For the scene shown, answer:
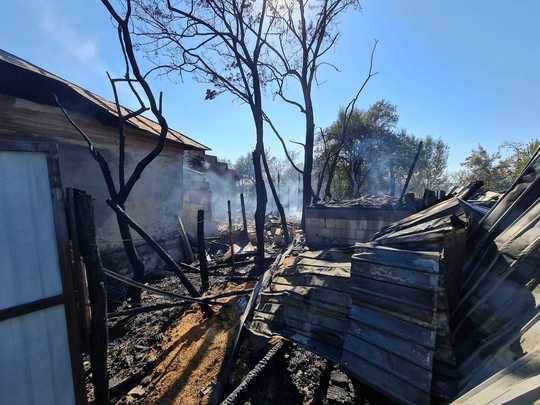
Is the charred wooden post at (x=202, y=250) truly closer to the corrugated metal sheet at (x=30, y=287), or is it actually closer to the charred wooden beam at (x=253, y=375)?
the charred wooden beam at (x=253, y=375)

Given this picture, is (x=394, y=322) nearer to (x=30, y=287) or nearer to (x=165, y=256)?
(x=30, y=287)

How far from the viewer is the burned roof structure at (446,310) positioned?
2.04m

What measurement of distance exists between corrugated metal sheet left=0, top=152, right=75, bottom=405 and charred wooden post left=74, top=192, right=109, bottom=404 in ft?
1.58

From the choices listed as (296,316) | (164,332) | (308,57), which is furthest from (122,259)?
(308,57)

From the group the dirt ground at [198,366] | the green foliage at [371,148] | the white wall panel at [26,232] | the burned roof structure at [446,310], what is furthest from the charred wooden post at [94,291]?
the green foliage at [371,148]

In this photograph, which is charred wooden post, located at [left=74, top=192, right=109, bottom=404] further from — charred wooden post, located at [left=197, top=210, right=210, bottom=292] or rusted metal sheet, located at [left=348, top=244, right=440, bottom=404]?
charred wooden post, located at [left=197, top=210, right=210, bottom=292]

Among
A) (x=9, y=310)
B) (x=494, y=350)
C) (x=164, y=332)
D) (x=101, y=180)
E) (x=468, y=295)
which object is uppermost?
(x=101, y=180)

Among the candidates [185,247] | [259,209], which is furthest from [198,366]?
[185,247]

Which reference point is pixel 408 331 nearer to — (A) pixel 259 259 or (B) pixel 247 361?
(B) pixel 247 361

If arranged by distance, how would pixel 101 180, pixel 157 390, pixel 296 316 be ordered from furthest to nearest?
pixel 101 180
pixel 157 390
pixel 296 316

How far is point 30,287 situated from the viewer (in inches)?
84.2

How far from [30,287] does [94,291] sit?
874 mm

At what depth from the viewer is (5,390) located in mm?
2010

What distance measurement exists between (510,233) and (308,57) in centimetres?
1374
